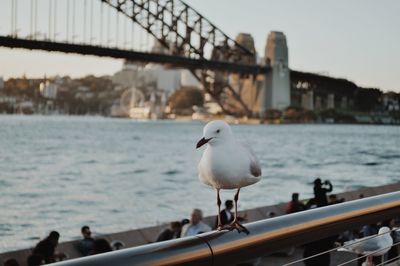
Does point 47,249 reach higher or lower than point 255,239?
lower

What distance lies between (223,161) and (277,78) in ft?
161

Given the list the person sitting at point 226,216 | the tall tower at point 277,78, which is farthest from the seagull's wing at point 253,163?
the tall tower at point 277,78

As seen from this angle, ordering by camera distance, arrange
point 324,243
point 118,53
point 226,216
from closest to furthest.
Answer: point 324,243 → point 226,216 → point 118,53

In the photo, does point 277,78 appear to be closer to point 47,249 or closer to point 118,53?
point 118,53

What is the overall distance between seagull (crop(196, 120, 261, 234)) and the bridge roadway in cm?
2757

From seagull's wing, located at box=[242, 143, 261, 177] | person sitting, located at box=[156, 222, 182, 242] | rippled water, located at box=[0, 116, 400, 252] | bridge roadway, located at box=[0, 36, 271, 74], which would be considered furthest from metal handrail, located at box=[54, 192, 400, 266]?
bridge roadway, located at box=[0, 36, 271, 74]

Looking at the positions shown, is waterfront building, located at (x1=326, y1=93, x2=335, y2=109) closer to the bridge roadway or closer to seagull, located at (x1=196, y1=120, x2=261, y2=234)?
the bridge roadway

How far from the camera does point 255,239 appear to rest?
81 cm

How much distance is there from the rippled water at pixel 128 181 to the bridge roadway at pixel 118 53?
4719 mm

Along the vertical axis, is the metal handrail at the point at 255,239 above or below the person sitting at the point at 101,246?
above

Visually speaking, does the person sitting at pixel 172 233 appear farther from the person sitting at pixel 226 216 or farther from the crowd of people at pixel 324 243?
the crowd of people at pixel 324 243

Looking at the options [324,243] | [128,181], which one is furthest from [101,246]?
[128,181]

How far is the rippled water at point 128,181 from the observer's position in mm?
13031

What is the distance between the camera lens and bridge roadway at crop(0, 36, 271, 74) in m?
28.4
